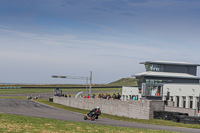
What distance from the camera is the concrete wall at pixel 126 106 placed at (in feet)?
116

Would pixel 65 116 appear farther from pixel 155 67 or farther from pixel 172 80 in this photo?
pixel 155 67

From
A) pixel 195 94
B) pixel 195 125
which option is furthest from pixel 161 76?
pixel 195 125

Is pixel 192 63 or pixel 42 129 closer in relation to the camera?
pixel 42 129

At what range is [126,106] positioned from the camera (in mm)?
40969

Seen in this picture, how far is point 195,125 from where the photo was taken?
28438 mm

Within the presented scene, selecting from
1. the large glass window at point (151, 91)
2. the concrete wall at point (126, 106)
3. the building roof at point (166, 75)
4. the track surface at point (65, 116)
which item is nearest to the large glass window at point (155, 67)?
the building roof at point (166, 75)

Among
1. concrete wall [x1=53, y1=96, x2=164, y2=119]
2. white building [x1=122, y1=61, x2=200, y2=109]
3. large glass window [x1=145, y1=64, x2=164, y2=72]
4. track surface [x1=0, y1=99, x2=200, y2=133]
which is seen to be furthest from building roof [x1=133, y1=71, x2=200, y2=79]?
track surface [x1=0, y1=99, x2=200, y2=133]

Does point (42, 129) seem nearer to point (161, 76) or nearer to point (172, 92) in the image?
point (172, 92)

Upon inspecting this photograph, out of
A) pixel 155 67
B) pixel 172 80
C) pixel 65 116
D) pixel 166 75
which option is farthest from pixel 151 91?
pixel 155 67

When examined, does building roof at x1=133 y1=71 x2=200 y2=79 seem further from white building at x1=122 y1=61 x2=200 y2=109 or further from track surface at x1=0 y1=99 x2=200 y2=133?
track surface at x1=0 y1=99 x2=200 y2=133

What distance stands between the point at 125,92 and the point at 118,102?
26394 millimetres

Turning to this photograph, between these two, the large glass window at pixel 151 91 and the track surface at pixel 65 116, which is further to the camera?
the large glass window at pixel 151 91

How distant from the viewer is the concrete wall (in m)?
35.4

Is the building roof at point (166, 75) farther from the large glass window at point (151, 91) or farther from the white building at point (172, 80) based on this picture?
the large glass window at point (151, 91)
